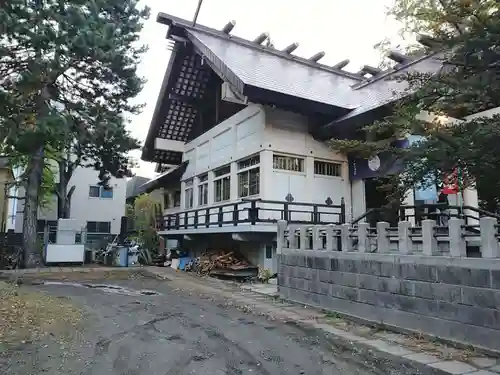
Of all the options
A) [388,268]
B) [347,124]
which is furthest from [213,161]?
[388,268]

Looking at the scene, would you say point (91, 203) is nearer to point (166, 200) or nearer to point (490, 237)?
point (166, 200)

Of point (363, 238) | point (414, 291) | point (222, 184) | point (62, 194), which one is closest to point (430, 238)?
point (414, 291)

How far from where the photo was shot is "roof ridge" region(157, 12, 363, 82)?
1433 cm

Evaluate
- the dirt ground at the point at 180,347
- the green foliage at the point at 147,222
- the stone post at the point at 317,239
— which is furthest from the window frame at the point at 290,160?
the green foliage at the point at 147,222

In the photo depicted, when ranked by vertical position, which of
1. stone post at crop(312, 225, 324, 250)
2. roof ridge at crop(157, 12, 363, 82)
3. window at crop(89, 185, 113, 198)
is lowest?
stone post at crop(312, 225, 324, 250)

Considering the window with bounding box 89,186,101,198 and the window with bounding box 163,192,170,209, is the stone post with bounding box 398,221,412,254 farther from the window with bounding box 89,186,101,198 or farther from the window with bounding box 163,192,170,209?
the window with bounding box 89,186,101,198

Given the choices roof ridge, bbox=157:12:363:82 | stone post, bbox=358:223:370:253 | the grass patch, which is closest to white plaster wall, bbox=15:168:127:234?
roof ridge, bbox=157:12:363:82

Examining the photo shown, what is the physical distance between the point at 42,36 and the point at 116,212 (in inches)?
594

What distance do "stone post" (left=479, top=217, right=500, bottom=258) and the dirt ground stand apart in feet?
5.97

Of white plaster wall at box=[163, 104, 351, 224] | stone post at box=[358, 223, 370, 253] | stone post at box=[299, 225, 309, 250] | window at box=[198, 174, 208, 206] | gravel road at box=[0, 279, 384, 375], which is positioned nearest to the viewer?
gravel road at box=[0, 279, 384, 375]

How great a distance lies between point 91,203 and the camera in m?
23.7

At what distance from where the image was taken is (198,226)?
1426 cm

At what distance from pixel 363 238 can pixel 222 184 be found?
29.2 ft

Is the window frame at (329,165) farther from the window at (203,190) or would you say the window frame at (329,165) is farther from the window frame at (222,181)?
the window at (203,190)
